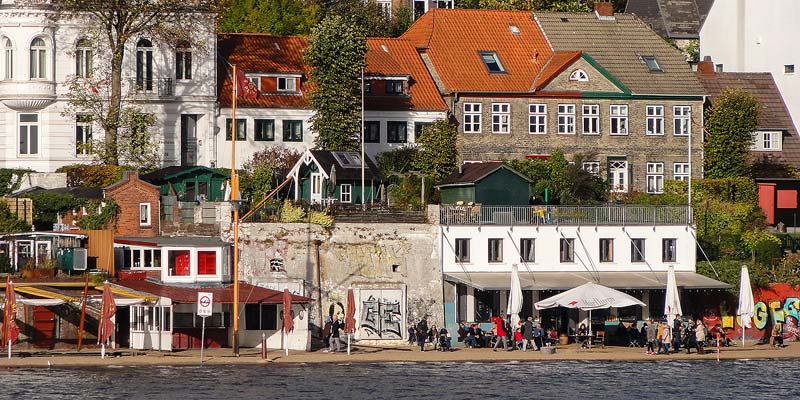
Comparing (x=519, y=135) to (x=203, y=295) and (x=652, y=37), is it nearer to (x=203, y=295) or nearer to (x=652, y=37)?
(x=652, y=37)

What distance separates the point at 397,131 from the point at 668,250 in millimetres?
18070

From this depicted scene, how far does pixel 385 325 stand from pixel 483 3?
41.5 metres

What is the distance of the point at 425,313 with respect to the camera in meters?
76.9

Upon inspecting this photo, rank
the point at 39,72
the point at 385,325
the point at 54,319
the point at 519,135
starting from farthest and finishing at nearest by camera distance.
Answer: the point at 519,135
the point at 39,72
the point at 385,325
the point at 54,319

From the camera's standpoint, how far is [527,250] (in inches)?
3093

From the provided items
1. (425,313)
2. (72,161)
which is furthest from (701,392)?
(72,161)

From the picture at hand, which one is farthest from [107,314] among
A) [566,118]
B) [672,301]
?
[566,118]

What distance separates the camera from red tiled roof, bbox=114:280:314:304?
70.0m

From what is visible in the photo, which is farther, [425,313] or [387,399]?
[425,313]

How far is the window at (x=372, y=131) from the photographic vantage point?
90812 millimetres

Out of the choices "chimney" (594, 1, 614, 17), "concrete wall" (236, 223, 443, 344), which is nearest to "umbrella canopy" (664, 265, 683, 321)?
"concrete wall" (236, 223, 443, 344)

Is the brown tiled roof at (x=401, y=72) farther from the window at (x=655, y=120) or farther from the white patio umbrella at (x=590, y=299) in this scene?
the white patio umbrella at (x=590, y=299)

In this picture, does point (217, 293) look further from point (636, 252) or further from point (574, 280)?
point (636, 252)

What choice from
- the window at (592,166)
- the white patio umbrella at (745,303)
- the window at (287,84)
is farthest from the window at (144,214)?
the white patio umbrella at (745,303)
